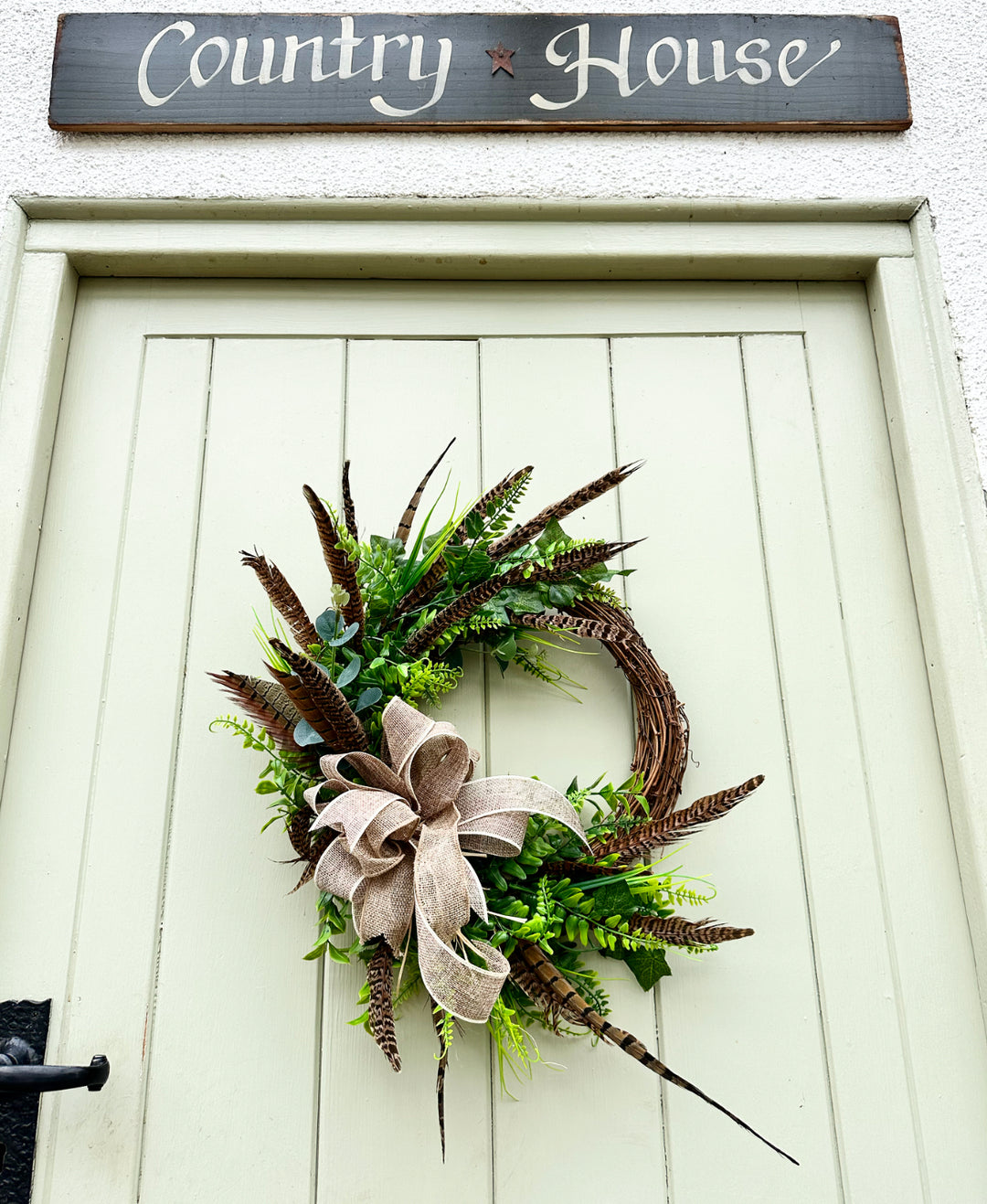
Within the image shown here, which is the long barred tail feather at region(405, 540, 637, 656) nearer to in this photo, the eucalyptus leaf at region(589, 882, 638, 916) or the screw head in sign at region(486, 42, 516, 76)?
the eucalyptus leaf at region(589, 882, 638, 916)

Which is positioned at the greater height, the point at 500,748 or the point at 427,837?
the point at 500,748

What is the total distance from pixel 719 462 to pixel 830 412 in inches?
6.5

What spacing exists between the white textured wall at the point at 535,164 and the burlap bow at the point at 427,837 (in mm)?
723

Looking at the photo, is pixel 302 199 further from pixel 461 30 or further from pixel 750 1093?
pixel 750 1093

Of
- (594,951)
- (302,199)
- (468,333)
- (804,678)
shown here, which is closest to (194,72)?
(302,199)

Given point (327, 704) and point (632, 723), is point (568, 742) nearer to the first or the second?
point (632, 723)

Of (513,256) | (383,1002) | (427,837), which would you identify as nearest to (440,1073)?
(383,1002)

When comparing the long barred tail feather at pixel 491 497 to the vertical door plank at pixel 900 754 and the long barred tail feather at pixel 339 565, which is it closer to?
the long barred tail feather at pixel 339 565

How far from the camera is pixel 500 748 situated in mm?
1083

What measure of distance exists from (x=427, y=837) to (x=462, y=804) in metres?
0.05

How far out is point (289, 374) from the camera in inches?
48.3

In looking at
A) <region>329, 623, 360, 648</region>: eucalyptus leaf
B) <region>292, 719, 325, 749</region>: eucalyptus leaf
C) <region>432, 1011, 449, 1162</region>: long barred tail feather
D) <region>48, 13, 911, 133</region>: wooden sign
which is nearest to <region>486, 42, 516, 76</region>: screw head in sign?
<region>48, 13, 911, 133</region>: wooden sign

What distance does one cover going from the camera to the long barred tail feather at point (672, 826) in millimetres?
930

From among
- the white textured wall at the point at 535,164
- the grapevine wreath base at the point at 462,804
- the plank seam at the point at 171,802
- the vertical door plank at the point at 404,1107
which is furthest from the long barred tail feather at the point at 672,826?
the white textured wall at the point at 535,164
